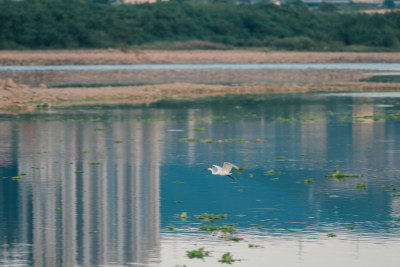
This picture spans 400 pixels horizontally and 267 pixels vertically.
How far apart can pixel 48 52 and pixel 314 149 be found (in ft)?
253

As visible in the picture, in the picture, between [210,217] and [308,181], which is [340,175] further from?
[210,217]

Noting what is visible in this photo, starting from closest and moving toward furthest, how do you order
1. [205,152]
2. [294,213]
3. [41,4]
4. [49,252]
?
[49,252]
[294,213]
[205,152]
[41,4]

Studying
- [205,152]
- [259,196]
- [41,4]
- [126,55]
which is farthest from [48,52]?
[259,196]

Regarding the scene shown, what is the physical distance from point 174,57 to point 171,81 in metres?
32.2

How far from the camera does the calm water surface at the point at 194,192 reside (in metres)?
15.4

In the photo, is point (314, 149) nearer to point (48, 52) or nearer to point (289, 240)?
point (289, 240)

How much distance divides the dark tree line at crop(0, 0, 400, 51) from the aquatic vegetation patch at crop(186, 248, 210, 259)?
3459 inches

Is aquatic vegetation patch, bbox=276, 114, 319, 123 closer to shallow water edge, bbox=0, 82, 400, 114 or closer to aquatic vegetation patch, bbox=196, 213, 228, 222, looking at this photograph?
shallow water edge, bbox=0, 82, 400, 114

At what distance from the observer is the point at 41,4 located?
115312 mm

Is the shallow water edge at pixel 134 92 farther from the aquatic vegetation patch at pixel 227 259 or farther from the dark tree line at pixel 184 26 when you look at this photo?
the dark tree line at pixel 184 26

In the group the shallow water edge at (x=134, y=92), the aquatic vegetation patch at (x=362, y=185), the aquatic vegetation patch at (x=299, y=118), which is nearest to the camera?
the aquatic vegetation patch at (x=362, y=185)

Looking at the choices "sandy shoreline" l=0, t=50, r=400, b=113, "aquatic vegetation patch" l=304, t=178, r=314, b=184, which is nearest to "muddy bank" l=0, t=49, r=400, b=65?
"sandy shoreline" l=0, t=50, r=400, b=113

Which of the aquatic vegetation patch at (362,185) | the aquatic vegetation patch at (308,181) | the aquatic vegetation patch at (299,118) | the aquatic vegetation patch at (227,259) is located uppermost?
the aquatic vegetation patch at (299,118)

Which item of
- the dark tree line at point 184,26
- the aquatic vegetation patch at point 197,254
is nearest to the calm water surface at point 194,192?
the aquatic vegetation patch at point 197,254
